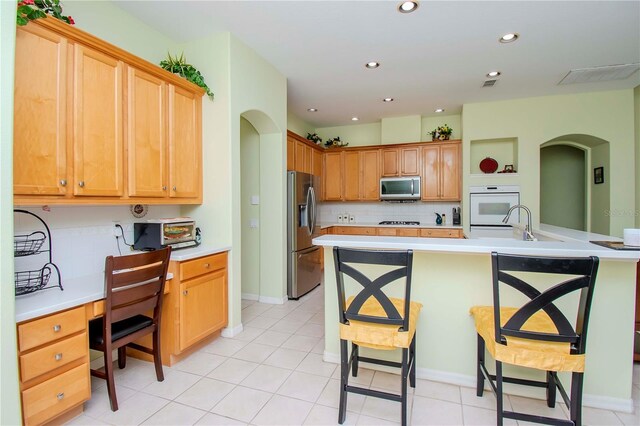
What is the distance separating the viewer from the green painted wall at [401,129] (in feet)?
18.8

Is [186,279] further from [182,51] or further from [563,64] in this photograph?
[563,64]

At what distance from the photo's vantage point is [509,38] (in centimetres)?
303

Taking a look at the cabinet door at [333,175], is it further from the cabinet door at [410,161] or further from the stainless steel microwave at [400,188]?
the cabinet door at [410,161]

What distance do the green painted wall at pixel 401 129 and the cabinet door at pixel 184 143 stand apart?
381 cm

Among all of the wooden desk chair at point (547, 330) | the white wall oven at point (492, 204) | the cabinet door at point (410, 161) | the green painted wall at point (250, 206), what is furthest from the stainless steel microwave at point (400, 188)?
the wooden desk chair at point (547, 330)

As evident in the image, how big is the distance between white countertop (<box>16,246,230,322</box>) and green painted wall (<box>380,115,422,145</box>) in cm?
505

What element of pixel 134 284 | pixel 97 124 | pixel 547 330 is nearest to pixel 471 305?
pixel 547 330

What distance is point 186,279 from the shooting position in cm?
253

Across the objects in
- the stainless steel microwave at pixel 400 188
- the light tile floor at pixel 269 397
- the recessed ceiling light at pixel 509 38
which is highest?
the recessed ceiling light at pixel 509 38

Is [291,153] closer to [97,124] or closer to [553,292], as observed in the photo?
[97,124]

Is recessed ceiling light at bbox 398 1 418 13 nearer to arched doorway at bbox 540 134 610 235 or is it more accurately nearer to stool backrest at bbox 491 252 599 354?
stool backrest at bbox 491 252 599 354

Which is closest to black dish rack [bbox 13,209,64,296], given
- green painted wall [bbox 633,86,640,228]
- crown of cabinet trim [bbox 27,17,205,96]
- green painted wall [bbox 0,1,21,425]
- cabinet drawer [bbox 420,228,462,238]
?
green painted wall [bbox 0,1,21,425]

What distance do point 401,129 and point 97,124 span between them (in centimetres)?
491

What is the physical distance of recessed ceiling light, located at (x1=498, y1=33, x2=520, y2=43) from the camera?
2.98 meters
